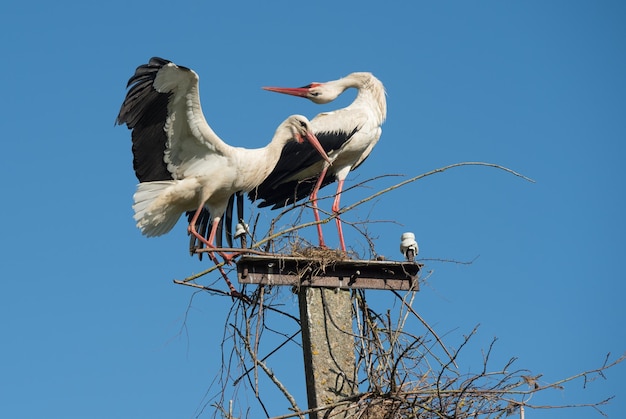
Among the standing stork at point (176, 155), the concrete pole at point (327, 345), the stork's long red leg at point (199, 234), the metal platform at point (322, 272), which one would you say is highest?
the standing stork at point (176, 155)

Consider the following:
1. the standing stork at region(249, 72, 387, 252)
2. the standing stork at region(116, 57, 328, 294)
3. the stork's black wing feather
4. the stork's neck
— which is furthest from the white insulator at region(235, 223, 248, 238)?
the stork's neck

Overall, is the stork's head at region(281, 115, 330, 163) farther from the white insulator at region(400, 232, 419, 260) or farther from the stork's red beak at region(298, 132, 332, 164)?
the white insulator at region(400, 232, 419, 260)

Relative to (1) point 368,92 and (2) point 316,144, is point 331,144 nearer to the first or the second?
(2) point 316,144

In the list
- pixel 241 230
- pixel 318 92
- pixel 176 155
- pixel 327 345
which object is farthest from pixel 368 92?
pixel 327 345

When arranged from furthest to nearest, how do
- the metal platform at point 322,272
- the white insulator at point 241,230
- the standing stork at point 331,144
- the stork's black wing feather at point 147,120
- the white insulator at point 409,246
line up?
1. the standing stork at point 331,144
2. the stork's black wing feather at point 147,120
3. the white insulator at point 241,230
4. the white insulator at point 409,246
5. the metal platform at point 322,272

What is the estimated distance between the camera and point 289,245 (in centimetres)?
585

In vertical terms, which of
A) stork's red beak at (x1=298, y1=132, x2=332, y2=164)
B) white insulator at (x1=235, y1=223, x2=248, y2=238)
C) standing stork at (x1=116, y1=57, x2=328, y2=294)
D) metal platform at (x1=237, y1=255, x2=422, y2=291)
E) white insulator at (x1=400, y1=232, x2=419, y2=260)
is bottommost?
metal platform at (x1=237, y1=255, x2=422, y2=291)

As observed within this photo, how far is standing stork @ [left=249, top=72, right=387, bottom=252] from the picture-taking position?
8125 mm

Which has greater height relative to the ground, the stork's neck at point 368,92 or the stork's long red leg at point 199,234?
the stork's neck at point 368,92

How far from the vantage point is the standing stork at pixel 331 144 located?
8.12 metres

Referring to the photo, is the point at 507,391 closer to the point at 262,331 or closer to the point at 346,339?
the point at 346,339

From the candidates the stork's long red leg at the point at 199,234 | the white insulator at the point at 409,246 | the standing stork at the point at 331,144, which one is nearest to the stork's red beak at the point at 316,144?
the standing stork at the point at 331,144

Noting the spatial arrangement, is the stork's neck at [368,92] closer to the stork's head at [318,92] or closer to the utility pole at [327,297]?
the stork's head at [318,92]

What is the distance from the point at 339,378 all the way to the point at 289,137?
8.42 feet
